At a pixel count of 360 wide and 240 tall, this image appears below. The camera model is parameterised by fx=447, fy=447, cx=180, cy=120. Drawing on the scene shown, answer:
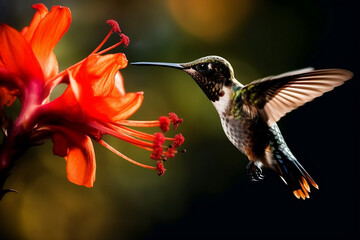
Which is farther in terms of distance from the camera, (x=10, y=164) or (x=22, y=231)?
(x=22, y=231)

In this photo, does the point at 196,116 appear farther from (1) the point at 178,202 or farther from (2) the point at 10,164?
(2) the point at 10,164

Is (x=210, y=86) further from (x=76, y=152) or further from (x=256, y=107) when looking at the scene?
(x=76, y=152)

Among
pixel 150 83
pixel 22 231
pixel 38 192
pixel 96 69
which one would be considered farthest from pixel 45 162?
pixel 96 69

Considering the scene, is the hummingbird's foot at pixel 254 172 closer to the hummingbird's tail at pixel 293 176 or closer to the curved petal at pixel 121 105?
the hummingbird's tail at pixel 293 176

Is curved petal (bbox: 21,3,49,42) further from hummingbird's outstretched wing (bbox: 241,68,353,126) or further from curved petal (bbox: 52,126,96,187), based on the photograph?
hummingbird's outstretched wing (bbox: 241,68,353,126)

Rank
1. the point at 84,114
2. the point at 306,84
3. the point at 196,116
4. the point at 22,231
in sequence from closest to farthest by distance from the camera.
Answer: the point at 84,114 → the point at 306,84 → the point at 196,116 → the point at 22,231

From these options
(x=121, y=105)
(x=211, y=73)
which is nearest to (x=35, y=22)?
(x=121, y=105)

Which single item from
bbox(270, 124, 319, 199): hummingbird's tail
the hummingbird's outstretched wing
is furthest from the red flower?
bbox(270, 124, 319, 199): hummingbird's tail
